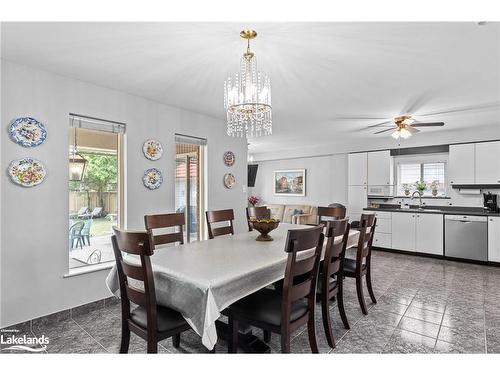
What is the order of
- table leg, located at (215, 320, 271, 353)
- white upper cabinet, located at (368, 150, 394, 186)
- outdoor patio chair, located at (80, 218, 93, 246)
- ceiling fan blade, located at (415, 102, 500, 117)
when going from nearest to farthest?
table leg, located at (215, 320, 271, 353), outdoor patio chair, located at (80, 218, 93, 246), ceiling fan blade, located at (415, 102, 500, 117), white upper cabinet, located at (368, 150, 394, 186)

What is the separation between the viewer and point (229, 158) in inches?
180

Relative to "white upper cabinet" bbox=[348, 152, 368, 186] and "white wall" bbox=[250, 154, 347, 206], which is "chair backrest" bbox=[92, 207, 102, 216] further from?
"white wall" bbox=[250, 154, 347, 206]

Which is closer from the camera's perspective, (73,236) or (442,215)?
(73,236)

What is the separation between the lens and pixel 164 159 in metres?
3.65

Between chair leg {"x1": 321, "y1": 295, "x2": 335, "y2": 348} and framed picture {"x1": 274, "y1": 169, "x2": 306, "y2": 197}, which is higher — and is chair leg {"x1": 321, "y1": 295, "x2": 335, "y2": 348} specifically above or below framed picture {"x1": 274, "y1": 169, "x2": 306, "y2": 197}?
below

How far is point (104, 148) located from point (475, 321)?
4.18 m

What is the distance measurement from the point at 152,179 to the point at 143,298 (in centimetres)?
208

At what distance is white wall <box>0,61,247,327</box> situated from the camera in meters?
2.40

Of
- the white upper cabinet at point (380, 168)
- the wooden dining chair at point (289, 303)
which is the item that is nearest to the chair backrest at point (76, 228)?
the wooden dining chair at point (289, 303)

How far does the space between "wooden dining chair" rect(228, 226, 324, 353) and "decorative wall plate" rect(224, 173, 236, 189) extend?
2579 mm

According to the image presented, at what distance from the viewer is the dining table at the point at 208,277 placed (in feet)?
5.00

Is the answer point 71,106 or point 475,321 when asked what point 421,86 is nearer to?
point 475,321

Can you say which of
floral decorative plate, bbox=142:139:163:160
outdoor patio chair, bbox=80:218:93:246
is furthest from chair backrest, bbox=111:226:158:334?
floral decorative plate, bbox=142:139:163:160

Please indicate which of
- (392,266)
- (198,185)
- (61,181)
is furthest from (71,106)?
(392,266)
